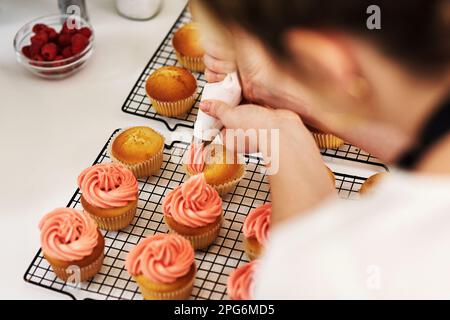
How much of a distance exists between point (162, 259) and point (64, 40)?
739 mm

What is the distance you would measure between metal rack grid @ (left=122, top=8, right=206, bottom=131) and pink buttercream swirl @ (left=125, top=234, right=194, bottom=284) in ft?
1.37

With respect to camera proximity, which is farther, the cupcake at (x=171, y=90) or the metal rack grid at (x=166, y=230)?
the cupcake at (x=171, y=90)

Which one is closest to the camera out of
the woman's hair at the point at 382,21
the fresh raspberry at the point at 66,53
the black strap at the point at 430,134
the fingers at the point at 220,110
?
the woman's hair at the point at 382,21

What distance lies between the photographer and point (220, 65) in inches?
57.2

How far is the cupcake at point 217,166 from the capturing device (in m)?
1.57

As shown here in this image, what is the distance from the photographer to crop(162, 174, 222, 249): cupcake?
146 centimetres

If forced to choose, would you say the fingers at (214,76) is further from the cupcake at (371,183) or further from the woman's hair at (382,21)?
the woman's hair at (382,21)

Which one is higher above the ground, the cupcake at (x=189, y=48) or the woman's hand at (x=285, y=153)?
the woman's hand at (x=285, y=153)

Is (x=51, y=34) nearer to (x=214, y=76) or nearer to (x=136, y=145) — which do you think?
(x=136, y=145)

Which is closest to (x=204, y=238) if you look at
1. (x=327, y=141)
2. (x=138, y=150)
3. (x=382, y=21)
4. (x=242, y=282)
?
(x=242, y=282)

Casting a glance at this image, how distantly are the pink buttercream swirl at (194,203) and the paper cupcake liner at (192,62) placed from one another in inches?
17.7

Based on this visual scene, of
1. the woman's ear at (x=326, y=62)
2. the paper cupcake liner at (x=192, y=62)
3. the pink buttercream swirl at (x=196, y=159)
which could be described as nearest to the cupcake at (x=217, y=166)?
the pink buttercream swirl at (x=196, y=159)

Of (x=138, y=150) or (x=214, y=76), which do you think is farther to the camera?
(x=138, y=150)

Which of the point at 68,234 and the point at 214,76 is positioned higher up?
the point at 214,76
